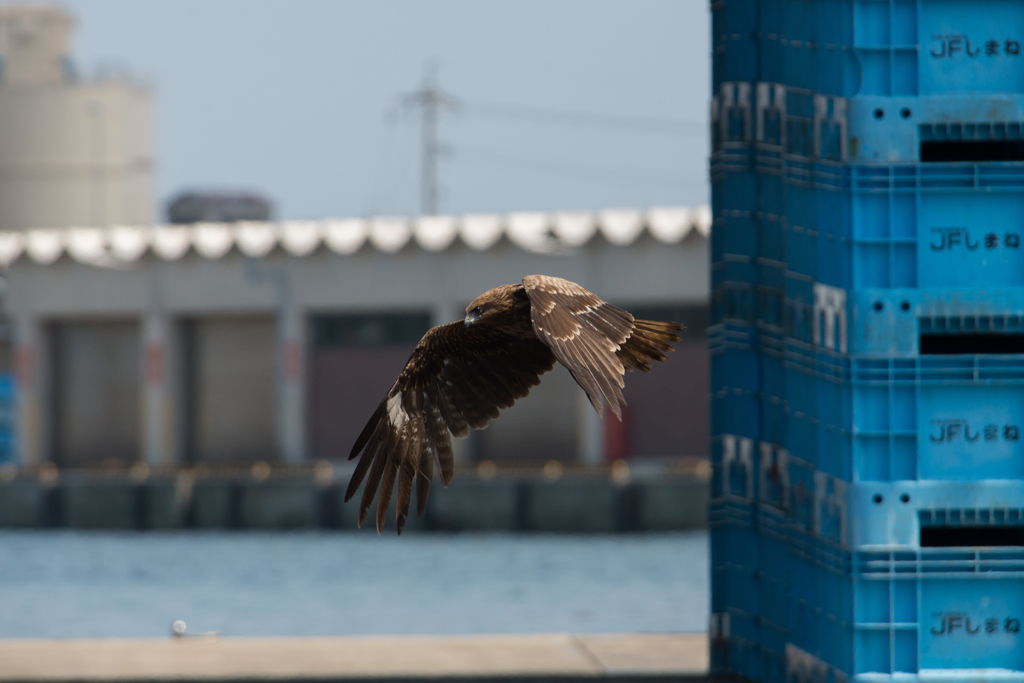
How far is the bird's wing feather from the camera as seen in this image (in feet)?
21.5

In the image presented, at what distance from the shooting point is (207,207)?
62.9 metres

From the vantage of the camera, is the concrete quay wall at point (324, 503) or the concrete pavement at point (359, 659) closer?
the concrete pavement at point (359, 659)

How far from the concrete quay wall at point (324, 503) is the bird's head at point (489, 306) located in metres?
31.9

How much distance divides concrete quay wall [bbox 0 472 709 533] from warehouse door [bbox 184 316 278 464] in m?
4.61

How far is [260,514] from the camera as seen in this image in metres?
43.0

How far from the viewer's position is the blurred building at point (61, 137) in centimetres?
6825

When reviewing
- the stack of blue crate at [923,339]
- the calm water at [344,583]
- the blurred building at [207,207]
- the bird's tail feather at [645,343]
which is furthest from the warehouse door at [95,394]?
the bird's tail feather at [645,343]

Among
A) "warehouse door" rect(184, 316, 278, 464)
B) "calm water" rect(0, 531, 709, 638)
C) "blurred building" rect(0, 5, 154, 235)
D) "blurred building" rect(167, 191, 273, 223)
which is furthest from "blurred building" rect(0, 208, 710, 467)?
"blurred building" rect(0, 5, 154, 235)

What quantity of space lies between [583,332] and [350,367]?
133ft

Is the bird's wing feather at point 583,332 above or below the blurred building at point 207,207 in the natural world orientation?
below

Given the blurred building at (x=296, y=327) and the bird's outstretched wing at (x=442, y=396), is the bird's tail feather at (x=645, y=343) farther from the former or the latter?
the blurred building at (x=296, y=327)

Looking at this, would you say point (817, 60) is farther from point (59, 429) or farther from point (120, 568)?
point (59, 429)

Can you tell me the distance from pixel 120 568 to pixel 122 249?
1446 centimetres

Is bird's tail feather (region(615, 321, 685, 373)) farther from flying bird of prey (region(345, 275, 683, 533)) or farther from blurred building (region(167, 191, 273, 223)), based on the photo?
blurred building (region(167, 191, 273, 223))
